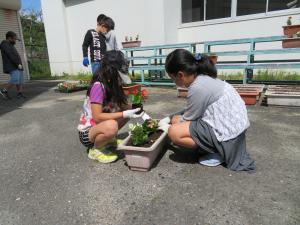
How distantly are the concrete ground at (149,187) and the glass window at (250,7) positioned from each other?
16.1ft

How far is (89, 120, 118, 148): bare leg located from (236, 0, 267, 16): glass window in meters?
6.52

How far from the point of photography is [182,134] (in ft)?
8.77

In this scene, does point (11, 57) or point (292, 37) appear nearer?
point (292, 37)

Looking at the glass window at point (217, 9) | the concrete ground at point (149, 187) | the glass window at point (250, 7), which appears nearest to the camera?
the concrete ground at point (149, 187)

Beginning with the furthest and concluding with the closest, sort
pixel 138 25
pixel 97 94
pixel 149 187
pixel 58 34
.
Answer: pixel 58 34, pixel 138 25, pixel 97 94, pixel 149 187

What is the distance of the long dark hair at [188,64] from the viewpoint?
8.13 feet

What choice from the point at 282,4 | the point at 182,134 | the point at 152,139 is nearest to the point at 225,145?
the point at 182,134

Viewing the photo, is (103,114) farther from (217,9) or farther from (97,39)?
(217,9)

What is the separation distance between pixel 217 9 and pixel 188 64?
6.58 meters

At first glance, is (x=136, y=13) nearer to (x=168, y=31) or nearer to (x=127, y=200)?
(x=168, y=31)

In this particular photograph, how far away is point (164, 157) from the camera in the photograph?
121 inches

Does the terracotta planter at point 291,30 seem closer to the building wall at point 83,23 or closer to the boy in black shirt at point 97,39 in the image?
the building wall at point 83,23

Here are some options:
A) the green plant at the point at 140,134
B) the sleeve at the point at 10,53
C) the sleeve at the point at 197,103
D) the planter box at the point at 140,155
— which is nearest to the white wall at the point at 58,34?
the sleeve at the point at 10,53

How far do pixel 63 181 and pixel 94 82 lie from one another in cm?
103
